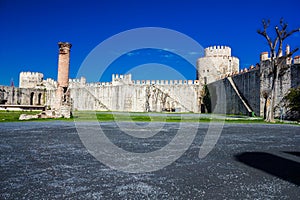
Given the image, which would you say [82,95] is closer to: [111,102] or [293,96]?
[111,102]

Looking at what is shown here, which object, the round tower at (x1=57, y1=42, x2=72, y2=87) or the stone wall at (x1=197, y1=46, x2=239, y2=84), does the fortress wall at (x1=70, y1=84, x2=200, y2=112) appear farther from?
the round tower at (x1=57, y1=42, x2=72, y2=87)

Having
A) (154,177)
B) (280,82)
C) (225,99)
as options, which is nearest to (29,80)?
(225,99)

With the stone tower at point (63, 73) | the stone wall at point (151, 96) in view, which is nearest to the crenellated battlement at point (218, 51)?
the stone wall at point (151, 96)

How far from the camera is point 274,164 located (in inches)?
161

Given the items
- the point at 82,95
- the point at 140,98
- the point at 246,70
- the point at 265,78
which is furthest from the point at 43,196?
the point at 82,95

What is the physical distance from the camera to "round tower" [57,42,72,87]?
17719 mm

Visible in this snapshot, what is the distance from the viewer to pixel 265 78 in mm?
20891

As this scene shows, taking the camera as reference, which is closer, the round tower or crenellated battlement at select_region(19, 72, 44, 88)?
the round tower

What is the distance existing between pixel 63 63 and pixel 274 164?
638 inches

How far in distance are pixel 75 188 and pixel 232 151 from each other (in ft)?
11.4

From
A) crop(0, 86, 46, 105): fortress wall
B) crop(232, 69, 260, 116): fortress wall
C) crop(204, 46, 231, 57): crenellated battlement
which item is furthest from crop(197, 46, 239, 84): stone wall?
crop(0, 86, 46, 105): fortress wall

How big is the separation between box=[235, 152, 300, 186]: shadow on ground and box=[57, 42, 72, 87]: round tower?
15.1 m

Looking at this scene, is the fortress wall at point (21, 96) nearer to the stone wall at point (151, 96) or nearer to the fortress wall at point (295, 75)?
the stone wall at point (151, 96)

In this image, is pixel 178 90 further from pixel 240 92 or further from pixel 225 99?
pixel 240 92
